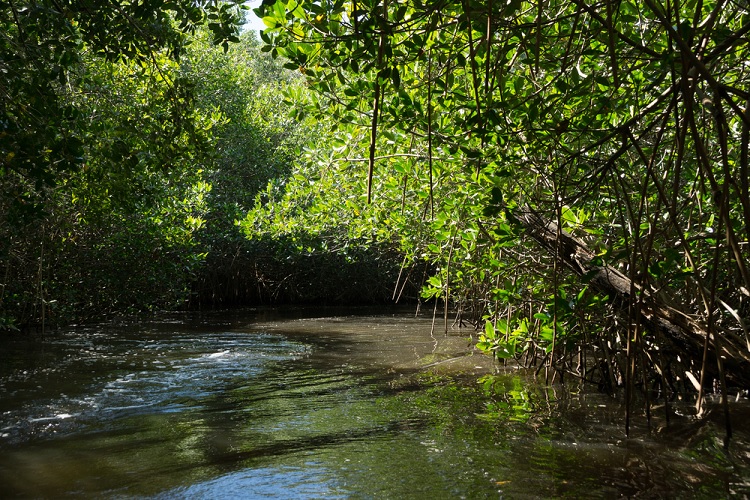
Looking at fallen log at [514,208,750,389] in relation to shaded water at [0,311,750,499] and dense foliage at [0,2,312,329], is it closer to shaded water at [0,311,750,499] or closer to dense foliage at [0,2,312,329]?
shaded water at [0,311,750,499]

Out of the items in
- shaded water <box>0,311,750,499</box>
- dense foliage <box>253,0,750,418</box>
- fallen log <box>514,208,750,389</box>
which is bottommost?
shaded water <box>0,311,750,499</box>

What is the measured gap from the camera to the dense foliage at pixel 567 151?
277 centimetres

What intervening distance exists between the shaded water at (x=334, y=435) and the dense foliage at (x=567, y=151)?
16.5 inches

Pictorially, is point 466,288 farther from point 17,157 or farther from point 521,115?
point 17,157

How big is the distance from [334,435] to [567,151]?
6.36 ft

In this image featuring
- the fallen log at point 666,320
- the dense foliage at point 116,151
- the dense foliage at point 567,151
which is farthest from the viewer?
the dense foliage at point 116,151

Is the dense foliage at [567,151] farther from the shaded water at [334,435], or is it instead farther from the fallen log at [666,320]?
the shaded water at [334,435]

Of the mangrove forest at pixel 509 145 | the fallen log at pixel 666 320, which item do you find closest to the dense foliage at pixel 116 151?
the mangrove forest at pixel 509 145

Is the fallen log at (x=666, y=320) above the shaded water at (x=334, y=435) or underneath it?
above

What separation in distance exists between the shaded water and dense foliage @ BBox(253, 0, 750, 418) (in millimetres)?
419

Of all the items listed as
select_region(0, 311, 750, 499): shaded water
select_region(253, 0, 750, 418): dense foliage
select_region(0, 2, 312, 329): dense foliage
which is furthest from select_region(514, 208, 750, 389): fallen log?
select_region(0, 2, 312, 329): dense foliage

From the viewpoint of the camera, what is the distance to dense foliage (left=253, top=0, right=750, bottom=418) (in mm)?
2768

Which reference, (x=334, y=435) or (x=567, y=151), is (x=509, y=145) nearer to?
(x=567, y=151)

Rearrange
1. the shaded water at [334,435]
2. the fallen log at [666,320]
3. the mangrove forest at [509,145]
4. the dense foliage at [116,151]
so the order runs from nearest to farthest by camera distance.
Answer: the mangrove forest at [509,145], the shaded water at [334,435], the fallen log at [666,320], the dense foliage at [116,151]
